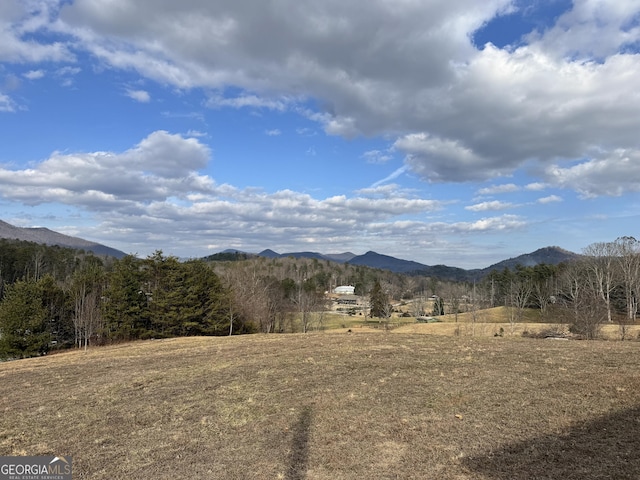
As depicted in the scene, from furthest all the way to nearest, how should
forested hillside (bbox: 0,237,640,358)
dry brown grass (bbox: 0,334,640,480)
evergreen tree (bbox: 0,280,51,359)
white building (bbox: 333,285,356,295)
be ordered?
white building (bbox: 333,285,356,295), forested hillside (bbox: 0,237,640,358), evergreen tree (bbox: 0,280,51,359), dry brown grass (bbox: 0,334,640,480)

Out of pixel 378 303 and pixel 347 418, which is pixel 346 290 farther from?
pixel 347 418

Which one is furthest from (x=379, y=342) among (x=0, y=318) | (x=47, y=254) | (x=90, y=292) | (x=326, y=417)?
(x=47, y=254)

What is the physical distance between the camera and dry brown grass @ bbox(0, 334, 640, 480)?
246 inches

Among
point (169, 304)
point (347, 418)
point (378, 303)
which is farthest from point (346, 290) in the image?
point (347, 418)

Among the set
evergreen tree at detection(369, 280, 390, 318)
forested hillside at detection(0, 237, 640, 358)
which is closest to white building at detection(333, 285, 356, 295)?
evergreen tree at detection(369, 280, 390, 318)

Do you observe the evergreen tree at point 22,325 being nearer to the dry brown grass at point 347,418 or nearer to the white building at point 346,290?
the dry brown grass at point 347,418

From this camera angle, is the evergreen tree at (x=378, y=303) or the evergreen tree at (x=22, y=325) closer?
the evergreen tree at (x=22, y=325)

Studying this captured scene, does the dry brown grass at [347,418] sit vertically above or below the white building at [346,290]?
above

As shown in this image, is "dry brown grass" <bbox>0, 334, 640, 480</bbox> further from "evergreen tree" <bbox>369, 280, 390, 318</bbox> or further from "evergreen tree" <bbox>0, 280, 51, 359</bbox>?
"evergreen tree" <bbox>369, 280, 390, 318</bbox>

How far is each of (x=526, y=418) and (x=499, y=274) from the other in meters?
96.2

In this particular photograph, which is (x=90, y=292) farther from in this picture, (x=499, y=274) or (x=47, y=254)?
(x=499, y=274)

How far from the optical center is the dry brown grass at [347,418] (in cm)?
625

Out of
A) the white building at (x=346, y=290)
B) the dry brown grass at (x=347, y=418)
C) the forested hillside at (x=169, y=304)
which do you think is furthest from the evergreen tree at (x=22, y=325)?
the white building at (x=346, y=290)

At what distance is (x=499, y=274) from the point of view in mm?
96125
